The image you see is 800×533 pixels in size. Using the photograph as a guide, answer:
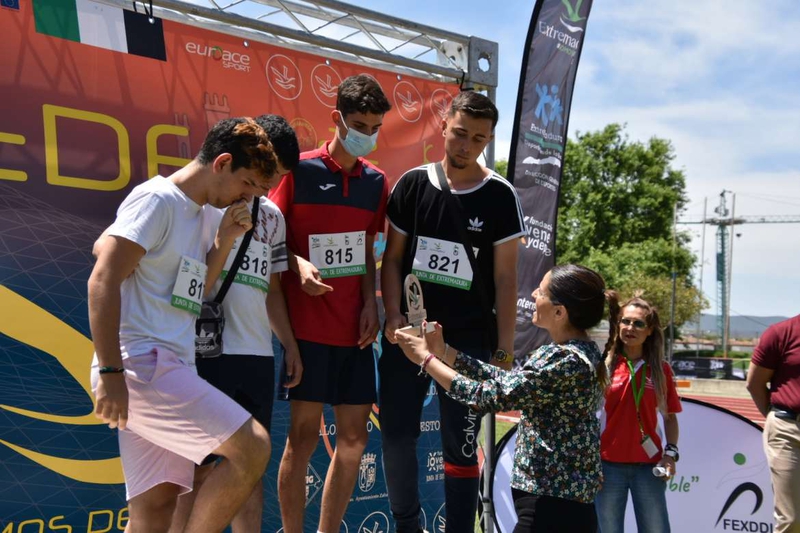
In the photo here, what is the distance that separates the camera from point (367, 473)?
4457mm

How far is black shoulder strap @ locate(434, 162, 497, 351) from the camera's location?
128 inches

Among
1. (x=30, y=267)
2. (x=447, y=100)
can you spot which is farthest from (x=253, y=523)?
(x=447, y=100)

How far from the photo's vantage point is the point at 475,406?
265cm

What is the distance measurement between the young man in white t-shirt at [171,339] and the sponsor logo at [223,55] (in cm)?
135

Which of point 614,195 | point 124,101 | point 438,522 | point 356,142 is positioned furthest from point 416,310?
point 614,195

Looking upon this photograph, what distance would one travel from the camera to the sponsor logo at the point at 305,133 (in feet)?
13.7

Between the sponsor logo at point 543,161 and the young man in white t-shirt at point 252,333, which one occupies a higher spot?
the sponsor logo at point 543,161

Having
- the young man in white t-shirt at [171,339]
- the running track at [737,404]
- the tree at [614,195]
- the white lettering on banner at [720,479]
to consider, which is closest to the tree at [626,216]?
the tree at [614,195]

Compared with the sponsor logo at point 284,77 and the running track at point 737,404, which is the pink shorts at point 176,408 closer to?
the sponsor logo at point 284,77

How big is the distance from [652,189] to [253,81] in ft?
112

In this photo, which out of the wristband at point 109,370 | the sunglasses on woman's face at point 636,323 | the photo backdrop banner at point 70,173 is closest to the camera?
the wristband at point 109,370

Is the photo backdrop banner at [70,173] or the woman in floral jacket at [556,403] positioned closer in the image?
the woman in floral jacket at [556,403]

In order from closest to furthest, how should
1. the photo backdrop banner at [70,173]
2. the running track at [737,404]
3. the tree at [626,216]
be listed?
the photo backdrop banner at [70,173]
the running track at [737,404]
the tree at [626,216]

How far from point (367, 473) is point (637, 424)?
156 cm
